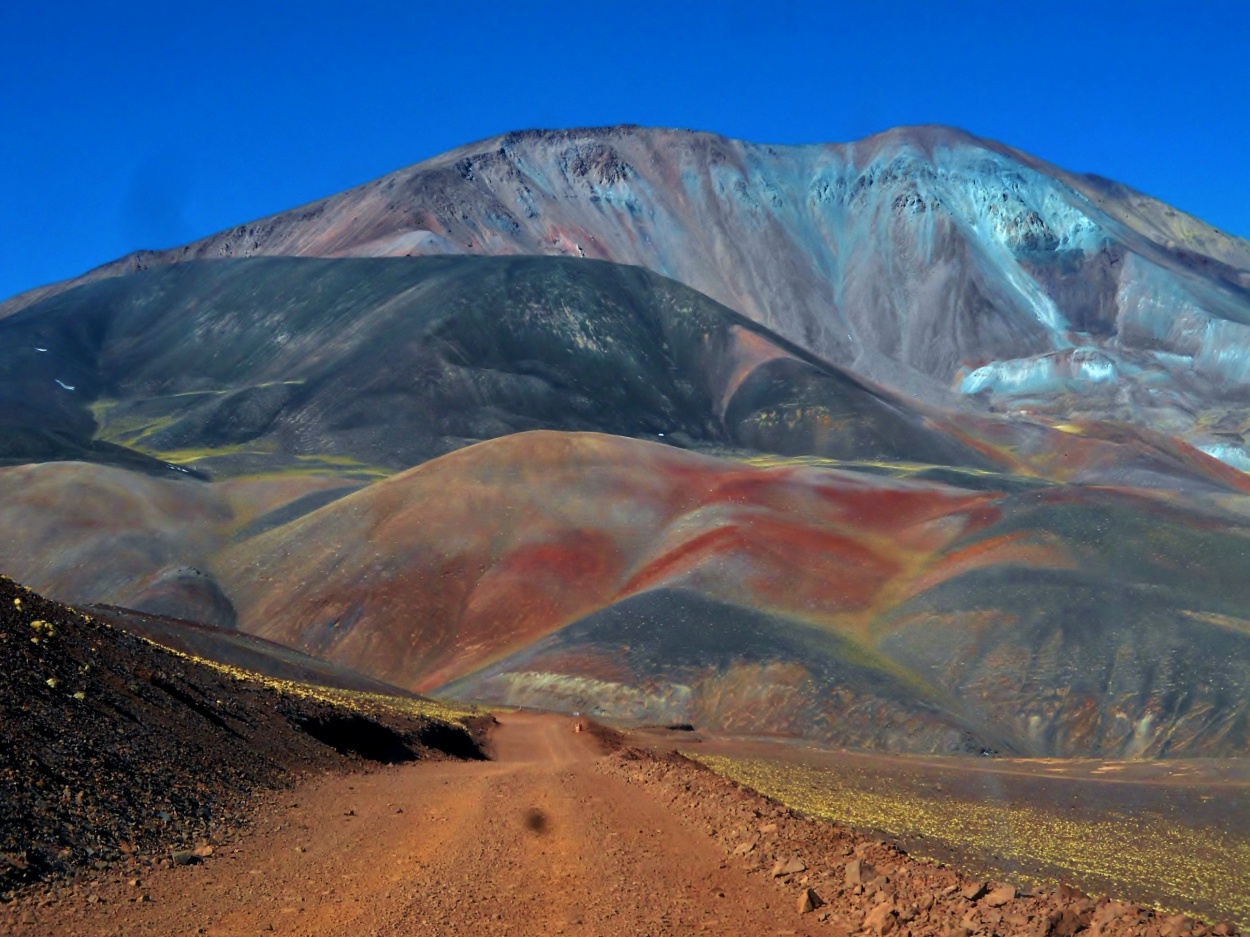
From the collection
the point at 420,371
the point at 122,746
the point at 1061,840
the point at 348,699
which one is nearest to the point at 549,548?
the point at 348,699

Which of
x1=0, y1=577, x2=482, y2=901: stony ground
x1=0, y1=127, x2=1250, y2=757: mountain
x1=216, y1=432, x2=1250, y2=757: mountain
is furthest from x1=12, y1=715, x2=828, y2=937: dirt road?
x1=216, y1=432, x2=1250, y2=757: mountain

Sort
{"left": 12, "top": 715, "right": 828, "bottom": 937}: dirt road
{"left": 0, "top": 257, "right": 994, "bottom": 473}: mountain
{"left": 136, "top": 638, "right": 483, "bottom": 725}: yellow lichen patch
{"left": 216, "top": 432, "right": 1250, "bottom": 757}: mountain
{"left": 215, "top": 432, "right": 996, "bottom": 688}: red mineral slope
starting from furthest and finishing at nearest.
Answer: {"left": 0, "top": 257, "right": 994, "bottom": 473}: mountain → {"left": 215, "top": 432, "right": 996, "bottom": 688}: red mineral slope → {"left": 216, "top": 432, "right": 1250, "bottom": 757}: mountain → {"left": 136, "top": 638, "right": 483, "bottom": 725}: yellow lichen patch → {"left": 12, "top": 715, "right": 828, "bottom": 937}: dirt road

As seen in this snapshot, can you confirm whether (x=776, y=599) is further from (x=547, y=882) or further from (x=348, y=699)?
(x=547, y=882)

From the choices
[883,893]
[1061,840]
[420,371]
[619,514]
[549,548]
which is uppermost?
[420,371]

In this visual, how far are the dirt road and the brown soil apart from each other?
0.09 feet

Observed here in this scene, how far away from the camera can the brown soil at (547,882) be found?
11.7 metres

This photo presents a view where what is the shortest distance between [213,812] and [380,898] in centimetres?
390

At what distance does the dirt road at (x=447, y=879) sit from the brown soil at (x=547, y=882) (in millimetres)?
27

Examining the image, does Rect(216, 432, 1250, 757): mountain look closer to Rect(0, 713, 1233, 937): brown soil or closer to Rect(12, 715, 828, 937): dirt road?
Rect(0, 713, 1233, 937): brown soil

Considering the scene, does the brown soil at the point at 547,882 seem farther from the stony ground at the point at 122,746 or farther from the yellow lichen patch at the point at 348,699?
the yellow lichen patch at the point at 348,699

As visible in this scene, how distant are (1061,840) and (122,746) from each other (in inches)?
588

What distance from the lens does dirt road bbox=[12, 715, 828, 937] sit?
38.5 feet

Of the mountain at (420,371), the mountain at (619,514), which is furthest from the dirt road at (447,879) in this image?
the mountain at (420,371)

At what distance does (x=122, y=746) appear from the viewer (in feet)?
52.8
